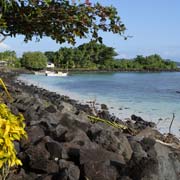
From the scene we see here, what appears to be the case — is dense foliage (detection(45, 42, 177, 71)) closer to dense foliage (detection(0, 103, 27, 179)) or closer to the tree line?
the tree line

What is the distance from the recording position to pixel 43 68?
105812 millimetres

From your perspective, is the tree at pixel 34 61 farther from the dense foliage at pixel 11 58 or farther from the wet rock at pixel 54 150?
the wet rock at pixel 54 150

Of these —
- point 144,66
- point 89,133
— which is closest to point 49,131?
point 89,133

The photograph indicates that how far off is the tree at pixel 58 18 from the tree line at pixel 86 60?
90.4 m

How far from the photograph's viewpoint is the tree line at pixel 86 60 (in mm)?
105375

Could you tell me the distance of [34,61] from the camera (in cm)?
10538

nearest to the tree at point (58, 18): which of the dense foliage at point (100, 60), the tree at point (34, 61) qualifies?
the dense foliage at point (100, 60)

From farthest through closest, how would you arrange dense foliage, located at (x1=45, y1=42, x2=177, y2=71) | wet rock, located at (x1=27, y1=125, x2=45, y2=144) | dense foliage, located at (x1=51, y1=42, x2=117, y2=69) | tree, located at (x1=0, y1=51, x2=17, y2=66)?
1. dense foliage, located at (x1=45, y1=42, x2=177, y2=71)
2. dense foliage, located at (x1=51, y1=42, x2=117, y2=69)
3. tree, located at (x1=0, y1=51, x2=17, y2=66)
4. wet rock, located at (x1=27, y1=125, x2=45, y2=144)

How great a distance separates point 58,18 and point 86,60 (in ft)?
350

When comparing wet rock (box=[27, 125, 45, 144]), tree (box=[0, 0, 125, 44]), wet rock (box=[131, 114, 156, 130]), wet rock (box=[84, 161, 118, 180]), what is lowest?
wet rock (box=[131, 114, 156, 130])

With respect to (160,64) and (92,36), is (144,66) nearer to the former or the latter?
(160,64)

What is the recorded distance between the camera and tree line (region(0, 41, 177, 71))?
105 metres

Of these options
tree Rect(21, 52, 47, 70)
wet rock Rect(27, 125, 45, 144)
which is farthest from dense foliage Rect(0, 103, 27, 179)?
tree Rect(21, 52, 47, 70)

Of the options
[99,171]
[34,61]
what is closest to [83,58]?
[34,61]
